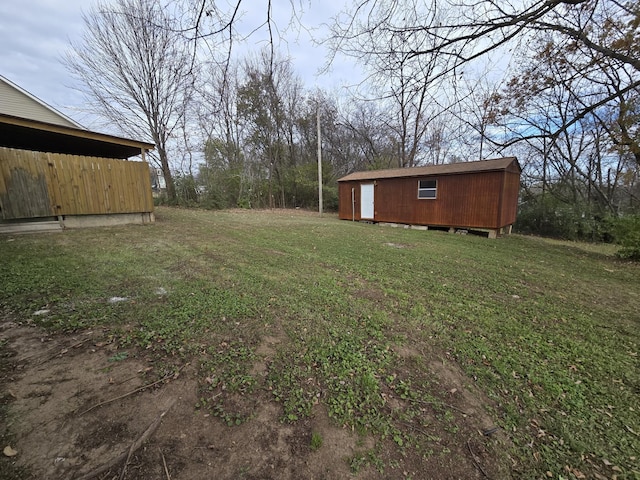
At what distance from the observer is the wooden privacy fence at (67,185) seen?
5789 millimetres

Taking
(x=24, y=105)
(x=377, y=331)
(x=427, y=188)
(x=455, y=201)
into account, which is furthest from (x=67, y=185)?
(x=455, y=201)

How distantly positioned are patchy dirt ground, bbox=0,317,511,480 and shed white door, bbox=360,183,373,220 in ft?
37.4

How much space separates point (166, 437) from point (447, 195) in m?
11.1

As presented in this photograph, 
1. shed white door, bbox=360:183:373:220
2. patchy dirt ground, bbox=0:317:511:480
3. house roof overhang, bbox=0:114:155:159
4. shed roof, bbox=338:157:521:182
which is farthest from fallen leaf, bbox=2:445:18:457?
shed white door, bbox=360:183:373:220

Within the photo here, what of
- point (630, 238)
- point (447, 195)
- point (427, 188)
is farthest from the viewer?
point (427, 188)

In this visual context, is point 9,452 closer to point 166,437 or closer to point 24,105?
point 166,437

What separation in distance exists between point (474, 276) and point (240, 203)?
1573 cm

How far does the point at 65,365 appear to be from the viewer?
1904 millimetres

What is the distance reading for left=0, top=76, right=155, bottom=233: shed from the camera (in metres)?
5.79

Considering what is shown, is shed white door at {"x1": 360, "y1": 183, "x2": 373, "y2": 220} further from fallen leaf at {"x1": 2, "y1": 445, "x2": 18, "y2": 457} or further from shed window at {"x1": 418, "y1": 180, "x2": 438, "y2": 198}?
fallen leaf at {"x1": 2, "y1": 445, "x2": 18, "y2": 457}

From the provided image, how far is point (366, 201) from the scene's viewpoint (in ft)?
42.6

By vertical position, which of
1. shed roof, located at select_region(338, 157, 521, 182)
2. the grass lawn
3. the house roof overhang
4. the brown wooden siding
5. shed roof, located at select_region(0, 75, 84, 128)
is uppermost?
shed roof, located at select_region(0, 75, 84, 128)

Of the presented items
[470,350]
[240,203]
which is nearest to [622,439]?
[470,350]

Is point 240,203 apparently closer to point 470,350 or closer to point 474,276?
point 474,276
